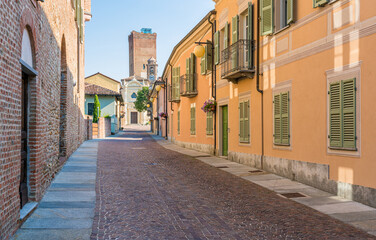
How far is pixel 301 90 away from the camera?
930 cm

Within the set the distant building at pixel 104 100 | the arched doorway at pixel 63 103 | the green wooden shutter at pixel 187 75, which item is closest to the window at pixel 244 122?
the arched doorway at pixel 63 103

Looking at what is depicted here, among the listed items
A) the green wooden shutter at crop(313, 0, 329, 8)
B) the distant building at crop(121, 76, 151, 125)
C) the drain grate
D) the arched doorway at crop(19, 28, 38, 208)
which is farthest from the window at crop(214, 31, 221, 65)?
the distant building at crop(121, 76, 151, 125)

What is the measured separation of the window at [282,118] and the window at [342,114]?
2.05 metres

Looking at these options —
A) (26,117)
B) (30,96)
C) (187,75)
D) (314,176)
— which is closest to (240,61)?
(314,176)

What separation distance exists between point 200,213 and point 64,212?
2301 millimetres

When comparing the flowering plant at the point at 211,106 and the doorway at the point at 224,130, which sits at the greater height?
the flowering plant at the point at 211,106

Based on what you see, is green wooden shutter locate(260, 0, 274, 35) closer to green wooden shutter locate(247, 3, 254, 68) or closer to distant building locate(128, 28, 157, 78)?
green wooden shutter locate(247, 3, 254, 68)

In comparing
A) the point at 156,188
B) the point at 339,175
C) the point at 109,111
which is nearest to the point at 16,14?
the point at 156,188

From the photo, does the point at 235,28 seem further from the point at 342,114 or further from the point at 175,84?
the point at 175,84

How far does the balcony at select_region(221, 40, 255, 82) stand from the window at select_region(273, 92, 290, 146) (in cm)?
195

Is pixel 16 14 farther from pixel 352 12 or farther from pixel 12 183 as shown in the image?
pixel 352 12

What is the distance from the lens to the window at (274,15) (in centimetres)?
1025

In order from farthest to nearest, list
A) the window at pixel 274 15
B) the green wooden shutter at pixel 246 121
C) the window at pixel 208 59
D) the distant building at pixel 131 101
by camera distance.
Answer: the distant building at pixel 131 101
the window at pixel 208 59
the green wooden shutter at pixel 246 121
the window at pixel 274 15

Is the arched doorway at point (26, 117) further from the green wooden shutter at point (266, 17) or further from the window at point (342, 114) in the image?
the green wooden shutter at point (266, 17)
